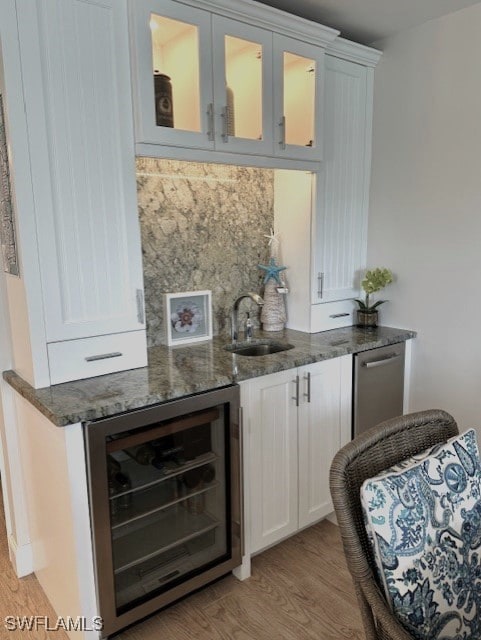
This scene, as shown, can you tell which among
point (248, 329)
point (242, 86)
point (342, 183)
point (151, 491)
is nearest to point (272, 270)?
point (248, 329)

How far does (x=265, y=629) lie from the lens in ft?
5.97

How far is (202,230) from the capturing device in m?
2.51

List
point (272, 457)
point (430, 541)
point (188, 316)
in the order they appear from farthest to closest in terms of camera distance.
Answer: point (188, 316), point (272, 457), point (430, 541)

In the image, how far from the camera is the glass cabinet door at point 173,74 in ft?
5.94

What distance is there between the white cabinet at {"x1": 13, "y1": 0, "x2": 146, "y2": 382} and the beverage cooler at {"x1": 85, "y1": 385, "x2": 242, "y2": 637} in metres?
0.35

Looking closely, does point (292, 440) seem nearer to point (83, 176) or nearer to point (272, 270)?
point (272, 270)

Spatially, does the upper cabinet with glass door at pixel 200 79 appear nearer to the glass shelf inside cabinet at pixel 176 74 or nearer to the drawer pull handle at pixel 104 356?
the glass shelf inside cabinet at pixel 176 74

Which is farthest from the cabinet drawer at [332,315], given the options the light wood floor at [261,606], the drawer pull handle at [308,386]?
the light wood floor at [261,606]

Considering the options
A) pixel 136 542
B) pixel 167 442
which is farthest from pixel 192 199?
pixel 136 542

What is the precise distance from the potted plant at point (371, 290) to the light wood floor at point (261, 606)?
1.24 m

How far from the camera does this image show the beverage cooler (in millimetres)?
1618

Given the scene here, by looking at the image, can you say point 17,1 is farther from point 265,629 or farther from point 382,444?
point 265,629

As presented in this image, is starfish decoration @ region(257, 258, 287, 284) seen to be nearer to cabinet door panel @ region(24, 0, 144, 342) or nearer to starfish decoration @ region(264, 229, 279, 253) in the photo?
starfish decoration @ region(264, 229, 279, 253)

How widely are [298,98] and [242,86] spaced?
1.12ft
